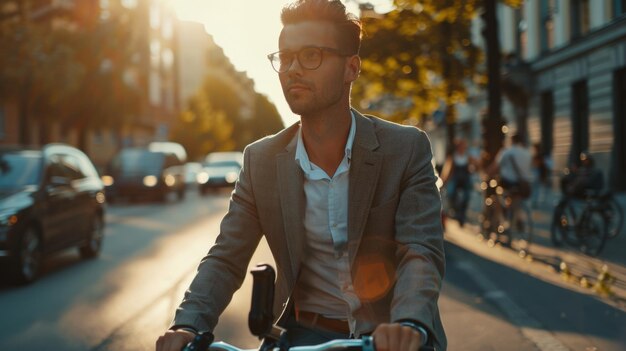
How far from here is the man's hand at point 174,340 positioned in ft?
7.15

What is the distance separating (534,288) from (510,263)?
224 centimetres

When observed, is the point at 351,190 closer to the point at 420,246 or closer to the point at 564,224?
the point at 420,246

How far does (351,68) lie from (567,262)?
9.00 m

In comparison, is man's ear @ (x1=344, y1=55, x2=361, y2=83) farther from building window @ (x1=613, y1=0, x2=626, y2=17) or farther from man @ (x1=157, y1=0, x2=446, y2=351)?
building window @ (x1=613, y1=0, x2=626, y2=17)

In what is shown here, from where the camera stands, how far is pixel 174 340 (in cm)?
219

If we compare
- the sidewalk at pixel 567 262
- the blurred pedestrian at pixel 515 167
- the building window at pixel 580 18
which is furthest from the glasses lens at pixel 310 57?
the building window at pixel 580 18

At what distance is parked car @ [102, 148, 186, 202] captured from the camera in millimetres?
28844

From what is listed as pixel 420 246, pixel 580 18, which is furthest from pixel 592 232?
pixel 580 18

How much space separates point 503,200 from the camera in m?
13.8

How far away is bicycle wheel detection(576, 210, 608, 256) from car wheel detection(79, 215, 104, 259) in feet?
22.0

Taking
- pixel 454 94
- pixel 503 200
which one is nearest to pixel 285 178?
pixel 503 200

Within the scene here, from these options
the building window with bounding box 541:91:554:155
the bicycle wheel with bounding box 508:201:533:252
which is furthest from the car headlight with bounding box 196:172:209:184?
the bicycle wheel with bounding box 508:201:533:252

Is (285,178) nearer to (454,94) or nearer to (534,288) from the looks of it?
(534,288)

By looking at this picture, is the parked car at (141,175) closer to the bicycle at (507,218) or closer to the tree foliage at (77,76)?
the tree foliage at (77,76)
